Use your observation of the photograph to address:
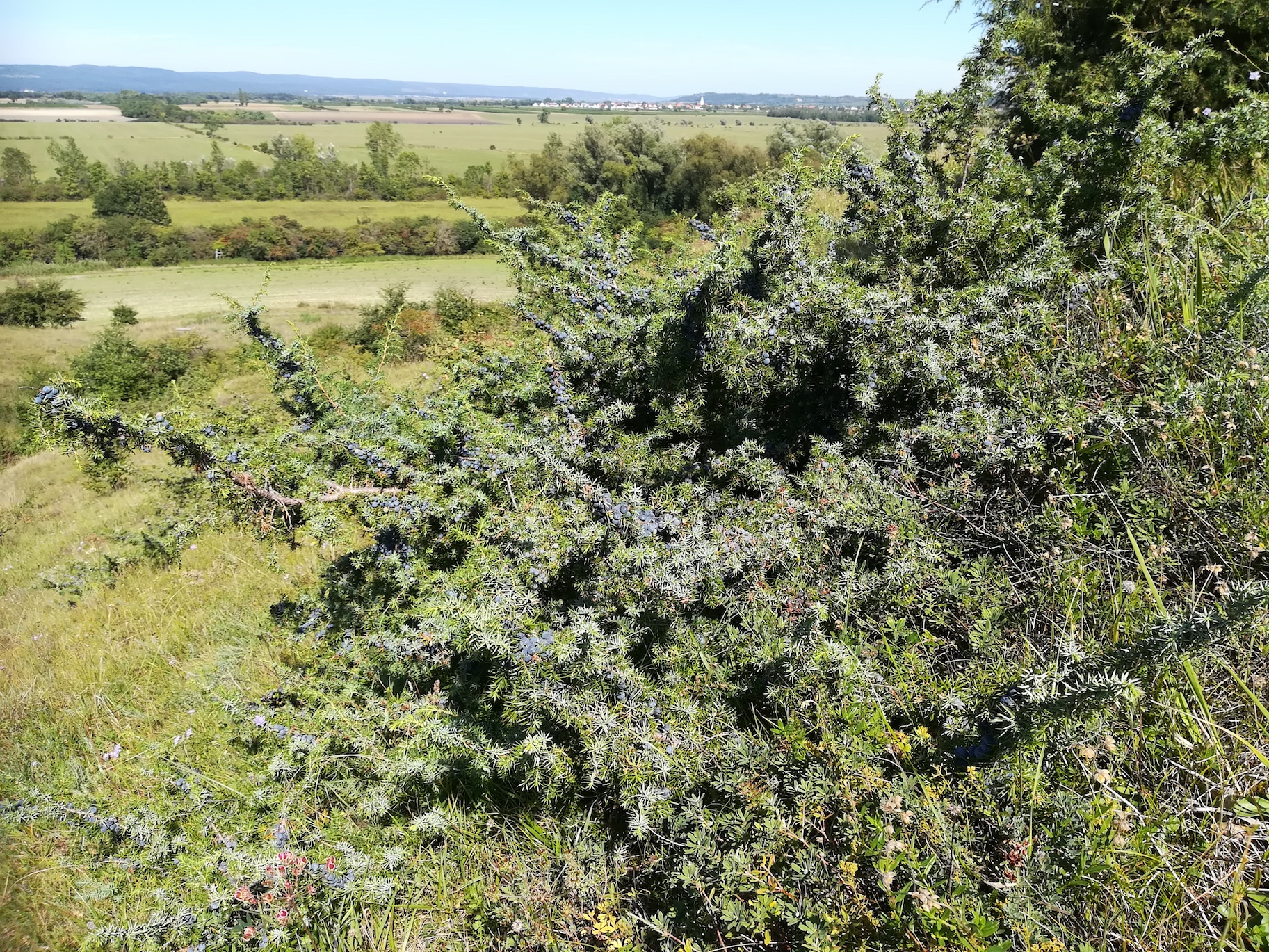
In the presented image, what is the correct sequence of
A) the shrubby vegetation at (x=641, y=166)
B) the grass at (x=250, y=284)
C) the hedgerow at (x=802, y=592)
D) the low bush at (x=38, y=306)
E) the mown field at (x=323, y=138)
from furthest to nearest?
the mown field at (x=323, y=138) → the grass at (x=250, y=284) → the low bush at (x=38, y=306) → the shrubby vegetation at (x=641, y=166) → the hedgerow at (x=802, y=592)

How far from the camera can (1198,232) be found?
315 centimetres

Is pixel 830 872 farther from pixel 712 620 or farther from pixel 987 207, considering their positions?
pixel 987 207

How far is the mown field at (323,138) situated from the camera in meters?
81.1

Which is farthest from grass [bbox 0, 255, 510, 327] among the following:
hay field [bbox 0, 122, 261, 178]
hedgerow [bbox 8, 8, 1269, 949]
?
hay field [bbox 0, 122, 261, 178]

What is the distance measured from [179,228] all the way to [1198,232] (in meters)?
80.5

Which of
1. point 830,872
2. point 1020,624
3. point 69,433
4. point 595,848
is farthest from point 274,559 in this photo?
point 1020,624

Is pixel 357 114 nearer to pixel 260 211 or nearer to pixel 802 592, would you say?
pixel 260 211

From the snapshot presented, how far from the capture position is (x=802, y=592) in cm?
206

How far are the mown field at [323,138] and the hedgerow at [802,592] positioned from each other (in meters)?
67.2

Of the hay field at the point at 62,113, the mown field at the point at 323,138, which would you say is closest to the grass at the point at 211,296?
the mown field at the point at 323,138

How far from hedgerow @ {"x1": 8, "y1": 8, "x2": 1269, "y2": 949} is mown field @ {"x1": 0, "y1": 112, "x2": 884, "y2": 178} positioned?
67245 mm

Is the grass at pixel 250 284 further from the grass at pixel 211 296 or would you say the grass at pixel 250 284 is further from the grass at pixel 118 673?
the grass at pixel 118 673

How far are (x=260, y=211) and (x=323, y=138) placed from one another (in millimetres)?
45622

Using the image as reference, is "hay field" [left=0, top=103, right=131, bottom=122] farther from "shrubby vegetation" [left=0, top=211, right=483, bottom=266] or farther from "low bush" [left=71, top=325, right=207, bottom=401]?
"low bush" [left=71, top=325, right=207, bottom=401]
